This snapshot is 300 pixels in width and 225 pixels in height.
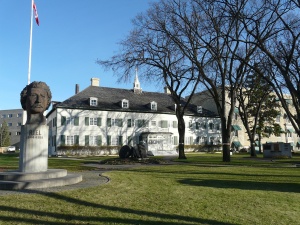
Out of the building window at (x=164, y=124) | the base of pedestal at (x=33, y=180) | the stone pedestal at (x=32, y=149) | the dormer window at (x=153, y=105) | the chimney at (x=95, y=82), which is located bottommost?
the base of pedestal at (x=33, y=180)

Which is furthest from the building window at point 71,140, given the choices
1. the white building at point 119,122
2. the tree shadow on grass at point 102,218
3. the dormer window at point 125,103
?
the tree shadow on grass at point 102,218

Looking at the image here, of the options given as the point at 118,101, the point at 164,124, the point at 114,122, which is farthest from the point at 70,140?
the point at 164,124

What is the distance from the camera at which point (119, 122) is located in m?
48.3

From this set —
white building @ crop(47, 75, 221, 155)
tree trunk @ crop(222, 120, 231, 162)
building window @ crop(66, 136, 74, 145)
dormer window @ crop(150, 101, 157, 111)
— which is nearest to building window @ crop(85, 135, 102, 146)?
white building @ crop(47, 75, 221, 155)

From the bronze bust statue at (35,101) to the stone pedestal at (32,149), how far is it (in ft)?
1.22

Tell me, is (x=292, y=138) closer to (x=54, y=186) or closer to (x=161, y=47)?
(x=161, y=47)

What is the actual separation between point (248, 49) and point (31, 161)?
19.3m

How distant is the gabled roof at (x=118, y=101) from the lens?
45.8 metres

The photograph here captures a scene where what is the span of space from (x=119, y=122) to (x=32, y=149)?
37522 mm

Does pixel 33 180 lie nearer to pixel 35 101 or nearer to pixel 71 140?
pixel 35 101

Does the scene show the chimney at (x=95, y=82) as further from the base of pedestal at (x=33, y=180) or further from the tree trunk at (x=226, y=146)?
the base of pedestal at (x=33, y=180)

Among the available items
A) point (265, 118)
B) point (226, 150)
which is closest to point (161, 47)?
point (226, 150)

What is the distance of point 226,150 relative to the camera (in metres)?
24.4

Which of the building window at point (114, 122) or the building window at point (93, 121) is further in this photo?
the building window at point (114, 122)
